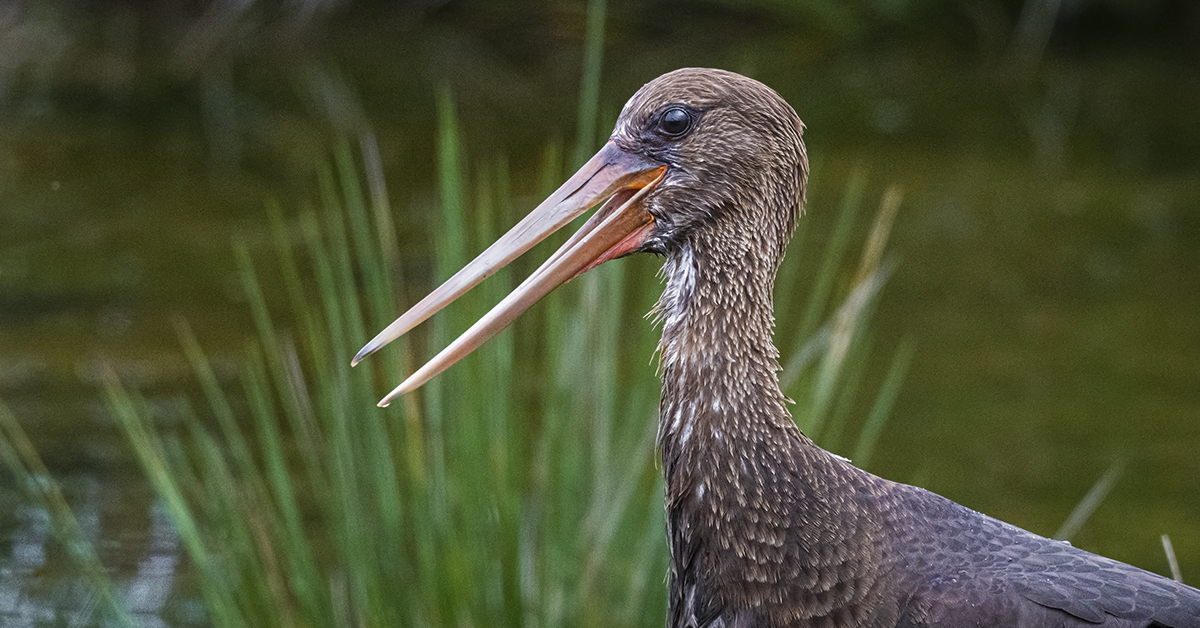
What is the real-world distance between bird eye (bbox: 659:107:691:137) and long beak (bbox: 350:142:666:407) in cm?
6

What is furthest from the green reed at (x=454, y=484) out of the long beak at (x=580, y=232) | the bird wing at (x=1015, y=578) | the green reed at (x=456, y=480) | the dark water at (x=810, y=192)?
the dark water at (x=810, y=192)

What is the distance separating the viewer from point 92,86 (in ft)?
26.6

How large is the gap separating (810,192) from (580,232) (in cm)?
411

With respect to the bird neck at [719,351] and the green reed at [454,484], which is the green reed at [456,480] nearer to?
the green reed at [454,484]

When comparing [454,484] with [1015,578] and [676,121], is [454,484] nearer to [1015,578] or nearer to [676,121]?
[676,121]

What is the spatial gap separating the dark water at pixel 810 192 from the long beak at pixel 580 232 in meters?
2.14

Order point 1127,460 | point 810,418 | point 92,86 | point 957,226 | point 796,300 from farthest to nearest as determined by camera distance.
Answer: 1. point 92,86
2. point 957,226
3. point 796,300
4. point 1127,460
5. point 810,418

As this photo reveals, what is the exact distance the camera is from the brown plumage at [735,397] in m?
2.36

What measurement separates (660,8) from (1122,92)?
8.41 ft

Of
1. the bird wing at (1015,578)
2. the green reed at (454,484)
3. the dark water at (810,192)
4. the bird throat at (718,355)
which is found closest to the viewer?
the bird wing at (1015,578)

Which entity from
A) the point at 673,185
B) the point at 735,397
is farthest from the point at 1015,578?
the point at 673,185

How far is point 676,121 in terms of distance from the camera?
8.13 feet

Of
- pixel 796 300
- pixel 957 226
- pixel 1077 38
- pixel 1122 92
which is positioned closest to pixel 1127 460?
pixel 796 300

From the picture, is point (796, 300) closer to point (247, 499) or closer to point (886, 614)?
point (247, 499)
